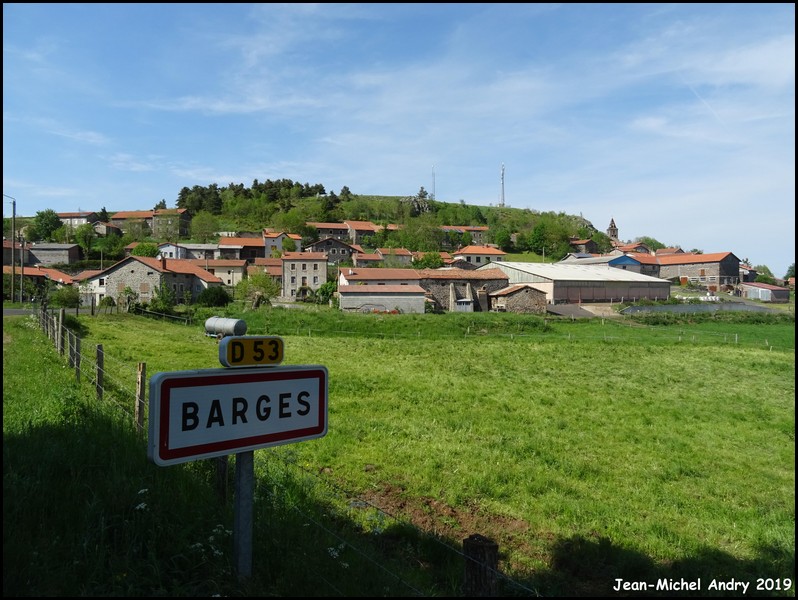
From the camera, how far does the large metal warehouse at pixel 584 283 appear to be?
59750 millimetres

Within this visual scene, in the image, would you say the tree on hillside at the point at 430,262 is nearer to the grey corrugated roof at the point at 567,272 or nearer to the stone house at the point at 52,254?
the grey corrugated roof at the point at 567,272

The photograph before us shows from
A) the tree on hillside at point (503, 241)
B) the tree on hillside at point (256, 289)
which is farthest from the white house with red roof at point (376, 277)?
the tree on hillside at point (503, 241)

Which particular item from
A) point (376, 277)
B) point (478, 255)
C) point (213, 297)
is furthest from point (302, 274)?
point (478, 255)

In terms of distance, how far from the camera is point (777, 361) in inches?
1073

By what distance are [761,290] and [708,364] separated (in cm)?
6659

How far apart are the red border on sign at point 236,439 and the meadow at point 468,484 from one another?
3.35 feet

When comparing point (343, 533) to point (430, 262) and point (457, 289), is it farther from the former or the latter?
point (430, 262)

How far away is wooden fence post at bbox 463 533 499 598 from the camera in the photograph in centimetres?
345

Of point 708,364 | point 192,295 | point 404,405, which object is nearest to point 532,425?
point 404,405

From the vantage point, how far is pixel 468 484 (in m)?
8.46

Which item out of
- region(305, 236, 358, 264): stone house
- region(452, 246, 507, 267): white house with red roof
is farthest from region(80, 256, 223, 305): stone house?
region(452, 246, 507, 267): white house with red roof

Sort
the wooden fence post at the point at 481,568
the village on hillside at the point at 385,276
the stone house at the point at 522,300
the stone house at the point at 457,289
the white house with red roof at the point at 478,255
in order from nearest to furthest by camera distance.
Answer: the wooden fence post at the point at 481,568, the village on hillside at the point at 385,276, the stone house at the point at 522,300, the stone house at the point at 457,289, the white house with red roof at the point at 478,255

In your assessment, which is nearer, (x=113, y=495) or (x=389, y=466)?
(x=113, y=495)

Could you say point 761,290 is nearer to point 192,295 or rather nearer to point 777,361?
point 777,361
